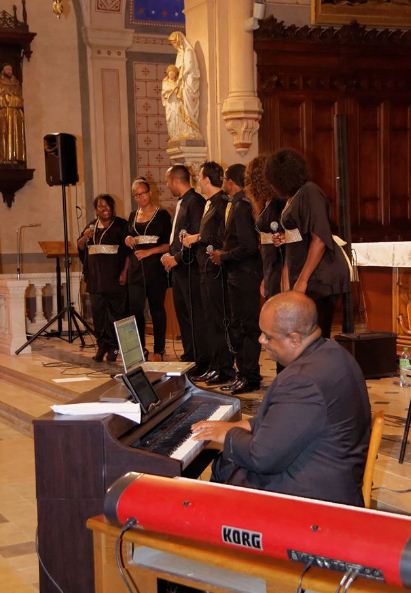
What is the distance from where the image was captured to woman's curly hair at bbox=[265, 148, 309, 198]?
4.84m

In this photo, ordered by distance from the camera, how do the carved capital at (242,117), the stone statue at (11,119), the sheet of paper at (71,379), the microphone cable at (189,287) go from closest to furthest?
the microphone cable at (189,287) < the sheet of paper at (71,379) < the carved capital at (242,117) < the stone statue at (11,119)

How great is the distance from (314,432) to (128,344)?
1.22 m

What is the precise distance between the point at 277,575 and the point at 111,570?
0.55 metres

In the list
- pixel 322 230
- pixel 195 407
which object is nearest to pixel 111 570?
pixel 195 407

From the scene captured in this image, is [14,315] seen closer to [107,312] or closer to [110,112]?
[107,312]

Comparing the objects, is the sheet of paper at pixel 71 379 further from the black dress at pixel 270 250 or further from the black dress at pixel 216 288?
the black dress at pixel 270 250

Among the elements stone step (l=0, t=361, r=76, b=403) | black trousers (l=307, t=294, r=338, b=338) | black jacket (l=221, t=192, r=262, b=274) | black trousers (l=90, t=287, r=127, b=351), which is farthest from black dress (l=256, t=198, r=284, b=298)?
black trousers (l=90, t=287, r=127, b=351)

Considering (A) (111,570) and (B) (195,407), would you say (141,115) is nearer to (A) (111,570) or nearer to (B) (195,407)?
(B) (195,407)

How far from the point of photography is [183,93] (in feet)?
28.3

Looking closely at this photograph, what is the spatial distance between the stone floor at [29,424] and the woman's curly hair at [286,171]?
1.37 meters

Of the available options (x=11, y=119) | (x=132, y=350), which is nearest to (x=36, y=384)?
(x=132, y=350)

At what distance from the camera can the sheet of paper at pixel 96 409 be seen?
9.77ft

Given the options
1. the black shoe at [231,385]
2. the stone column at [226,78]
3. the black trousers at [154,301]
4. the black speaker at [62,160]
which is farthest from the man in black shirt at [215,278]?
the black speaker at [62,160]

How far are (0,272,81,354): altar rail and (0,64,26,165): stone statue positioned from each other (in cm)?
232
